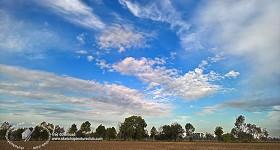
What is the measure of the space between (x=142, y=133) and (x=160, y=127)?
136 feet

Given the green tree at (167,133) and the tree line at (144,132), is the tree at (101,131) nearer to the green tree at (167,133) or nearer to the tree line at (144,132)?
the tree line at (144,132)

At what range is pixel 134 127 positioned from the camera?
528 ft

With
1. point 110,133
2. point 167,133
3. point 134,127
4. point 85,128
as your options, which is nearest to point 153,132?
point 167,133

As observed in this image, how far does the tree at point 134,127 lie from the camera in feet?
519

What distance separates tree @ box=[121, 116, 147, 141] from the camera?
158250 mm

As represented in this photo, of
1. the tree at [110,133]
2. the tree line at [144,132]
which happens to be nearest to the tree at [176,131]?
the tree line at [144,132]

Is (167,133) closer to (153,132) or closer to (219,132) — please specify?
(153,132)

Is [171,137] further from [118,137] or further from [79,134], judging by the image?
[79,134]

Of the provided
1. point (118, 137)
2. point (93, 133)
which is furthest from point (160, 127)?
point (93, 133)

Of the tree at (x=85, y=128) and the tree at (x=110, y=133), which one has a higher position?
the tree at (x=85, y=128)

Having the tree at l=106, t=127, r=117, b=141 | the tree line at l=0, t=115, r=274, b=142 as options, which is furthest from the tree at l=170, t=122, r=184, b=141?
the tree at l=106, t=127, r=117, b=141

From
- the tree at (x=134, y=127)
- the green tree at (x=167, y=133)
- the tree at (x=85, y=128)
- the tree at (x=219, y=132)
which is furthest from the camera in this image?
the tree at (x=85, y=128)

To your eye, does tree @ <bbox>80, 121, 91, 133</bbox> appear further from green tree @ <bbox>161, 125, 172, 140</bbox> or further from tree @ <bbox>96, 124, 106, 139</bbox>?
green tree @ <bbox>161, 125, 172, 140</bbox>

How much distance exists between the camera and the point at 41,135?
429ft
